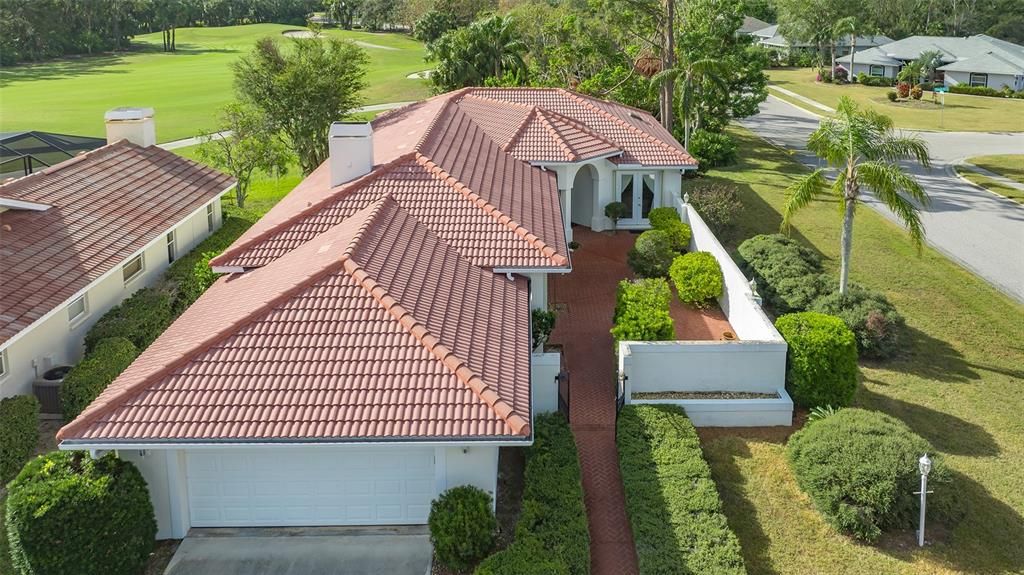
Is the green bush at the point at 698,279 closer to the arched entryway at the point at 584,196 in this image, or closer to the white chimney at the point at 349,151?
the arched entryway at the point at 584,196

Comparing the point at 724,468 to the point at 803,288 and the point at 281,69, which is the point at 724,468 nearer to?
the point at 803,288

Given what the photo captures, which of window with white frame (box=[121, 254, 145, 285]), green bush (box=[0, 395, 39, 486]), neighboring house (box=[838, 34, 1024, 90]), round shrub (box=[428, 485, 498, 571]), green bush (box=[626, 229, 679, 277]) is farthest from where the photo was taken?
neighboring house (box=[838, 34, 1024, 90])

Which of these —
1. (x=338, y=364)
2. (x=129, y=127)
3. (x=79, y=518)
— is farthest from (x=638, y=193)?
(x=79, y=518)

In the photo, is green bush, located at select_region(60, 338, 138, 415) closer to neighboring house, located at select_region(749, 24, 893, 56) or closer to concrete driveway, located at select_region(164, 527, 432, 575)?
concrete driveway, located at select_region(164, 527, 432, 575)

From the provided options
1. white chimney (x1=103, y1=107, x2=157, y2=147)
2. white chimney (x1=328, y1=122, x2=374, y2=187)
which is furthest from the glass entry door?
white chimney (x1=103, y1=107, x2=157, y2=147)

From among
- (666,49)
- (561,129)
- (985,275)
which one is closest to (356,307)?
(561,129)

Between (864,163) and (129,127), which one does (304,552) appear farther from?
(129,127)
